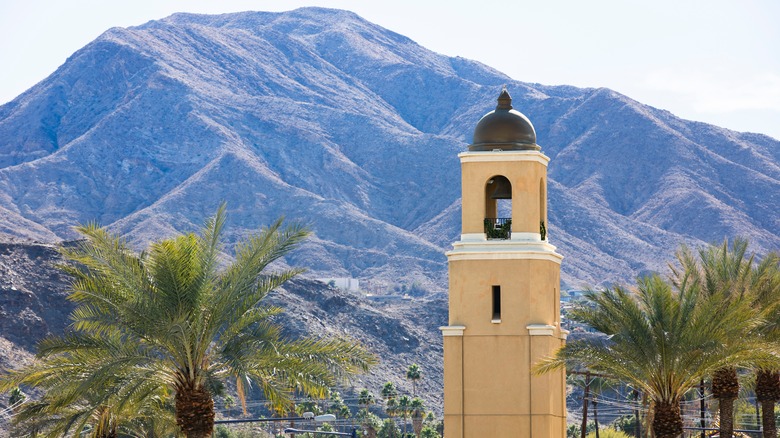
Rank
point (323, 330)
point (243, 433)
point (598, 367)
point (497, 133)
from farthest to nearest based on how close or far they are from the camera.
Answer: point (323, 330), point (243, 433), point (497, 133), point (598, 367)

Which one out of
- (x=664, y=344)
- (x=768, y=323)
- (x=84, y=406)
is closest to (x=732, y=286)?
(x=768, y=323)

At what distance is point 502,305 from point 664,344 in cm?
445

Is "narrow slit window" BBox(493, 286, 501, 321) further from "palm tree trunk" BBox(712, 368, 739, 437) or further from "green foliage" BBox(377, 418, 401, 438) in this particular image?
"green foliage" BBox(377, 418, 401, 438)

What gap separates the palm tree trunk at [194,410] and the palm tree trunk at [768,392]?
18.0 metres

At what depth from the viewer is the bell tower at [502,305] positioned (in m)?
35.2

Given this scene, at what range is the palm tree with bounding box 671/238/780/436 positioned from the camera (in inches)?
1510

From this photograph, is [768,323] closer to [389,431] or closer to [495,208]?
[495,208]

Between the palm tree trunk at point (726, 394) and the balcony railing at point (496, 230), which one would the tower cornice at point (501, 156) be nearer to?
the balcony railing at point (496, 230)

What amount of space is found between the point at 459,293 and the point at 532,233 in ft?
7.73

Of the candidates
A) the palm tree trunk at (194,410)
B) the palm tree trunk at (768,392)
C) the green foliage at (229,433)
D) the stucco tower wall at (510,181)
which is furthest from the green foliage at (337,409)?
the palm tree trunk at (194,410)

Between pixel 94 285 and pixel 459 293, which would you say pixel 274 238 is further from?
pixel 459 293

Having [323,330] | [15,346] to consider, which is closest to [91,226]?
[15,346]

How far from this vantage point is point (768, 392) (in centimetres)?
4122

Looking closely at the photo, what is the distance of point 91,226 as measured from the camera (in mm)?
28766
